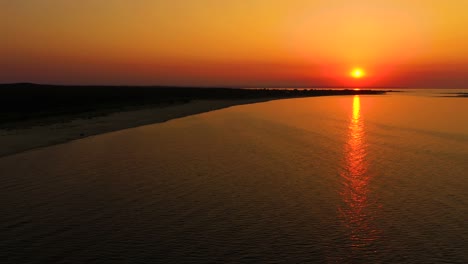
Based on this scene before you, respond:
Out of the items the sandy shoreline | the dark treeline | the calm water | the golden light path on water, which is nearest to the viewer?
the calm water

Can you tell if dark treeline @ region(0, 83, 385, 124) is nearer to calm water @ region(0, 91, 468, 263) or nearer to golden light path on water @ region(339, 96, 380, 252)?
calm water @ region(0, 91, 468, 263)

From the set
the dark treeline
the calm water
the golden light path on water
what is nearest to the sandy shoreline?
the calm water

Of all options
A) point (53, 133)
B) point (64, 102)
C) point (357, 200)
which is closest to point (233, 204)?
point (357, 200)

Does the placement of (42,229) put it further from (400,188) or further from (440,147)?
(440,147)

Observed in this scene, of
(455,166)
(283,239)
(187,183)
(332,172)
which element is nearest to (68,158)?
(187,183)

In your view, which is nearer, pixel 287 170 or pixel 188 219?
pixel 188 219

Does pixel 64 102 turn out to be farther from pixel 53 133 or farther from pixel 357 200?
pixel 357 200
